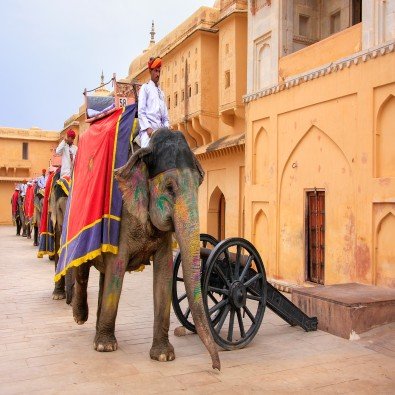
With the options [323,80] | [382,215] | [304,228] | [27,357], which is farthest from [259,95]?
[27,357]

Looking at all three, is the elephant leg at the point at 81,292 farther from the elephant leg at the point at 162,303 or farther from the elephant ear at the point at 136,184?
the elephant ear at the point at 136,184

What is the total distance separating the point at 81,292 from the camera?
5.74 m

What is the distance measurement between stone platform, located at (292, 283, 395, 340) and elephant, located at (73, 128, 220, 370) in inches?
87.4

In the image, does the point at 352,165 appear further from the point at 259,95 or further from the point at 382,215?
the point at 259,95

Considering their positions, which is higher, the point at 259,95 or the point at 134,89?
the point at 259,95

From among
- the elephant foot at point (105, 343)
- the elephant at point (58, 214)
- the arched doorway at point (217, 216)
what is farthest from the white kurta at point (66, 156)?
the arched doorway at point (217, 216)

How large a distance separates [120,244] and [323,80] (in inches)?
222

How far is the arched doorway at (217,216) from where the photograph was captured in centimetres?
1631

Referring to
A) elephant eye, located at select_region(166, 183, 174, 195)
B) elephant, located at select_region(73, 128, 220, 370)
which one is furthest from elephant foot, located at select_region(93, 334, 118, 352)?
elephant eye, located at select_region(166, 183, 174, 195)

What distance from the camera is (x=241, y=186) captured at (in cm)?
1423

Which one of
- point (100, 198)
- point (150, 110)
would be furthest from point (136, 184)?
point (150, 110)

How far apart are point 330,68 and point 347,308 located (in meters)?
4.51

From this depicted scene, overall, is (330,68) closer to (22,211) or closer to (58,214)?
(58,214)

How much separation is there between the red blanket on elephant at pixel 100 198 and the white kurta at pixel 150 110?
14 cm
